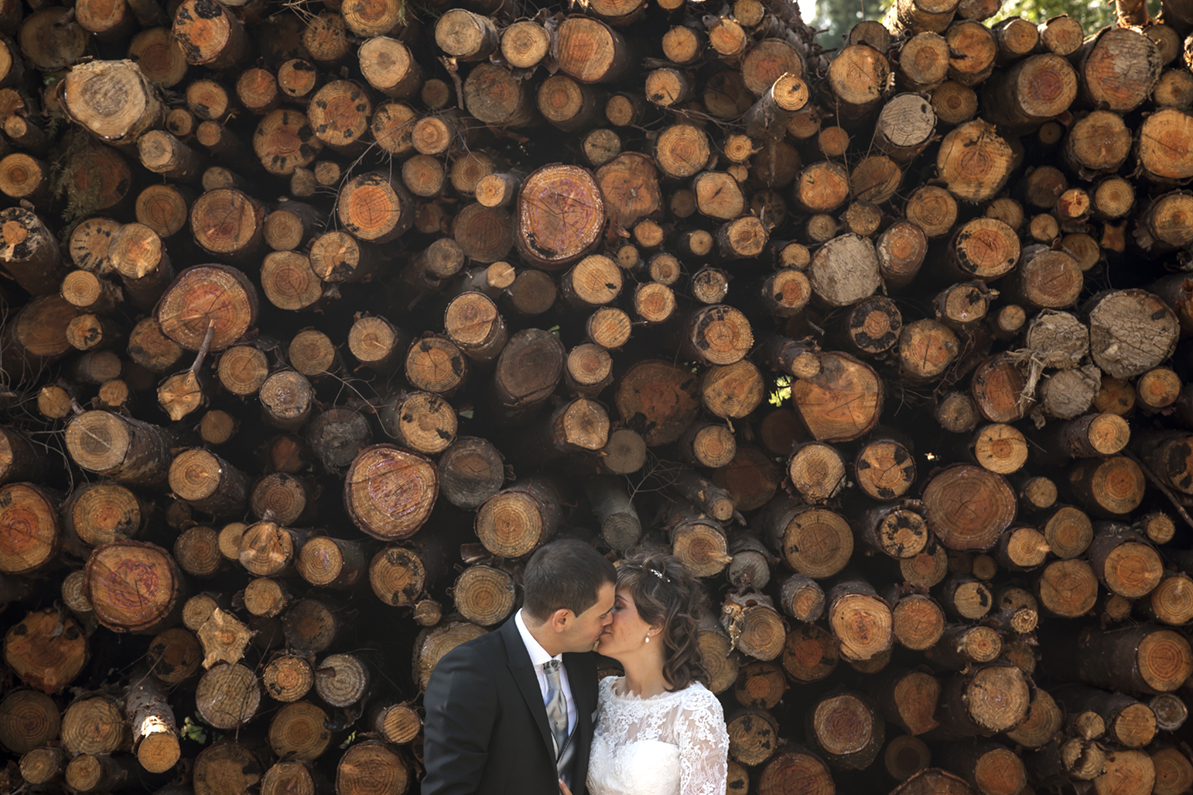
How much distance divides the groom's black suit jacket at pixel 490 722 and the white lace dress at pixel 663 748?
23 centimetres

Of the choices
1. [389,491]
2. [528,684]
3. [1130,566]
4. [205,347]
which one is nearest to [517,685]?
[528,684]

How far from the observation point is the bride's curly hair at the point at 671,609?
2.71 meters

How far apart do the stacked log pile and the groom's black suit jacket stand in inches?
34.0

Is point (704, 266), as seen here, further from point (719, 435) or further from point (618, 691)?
point (618, 691)

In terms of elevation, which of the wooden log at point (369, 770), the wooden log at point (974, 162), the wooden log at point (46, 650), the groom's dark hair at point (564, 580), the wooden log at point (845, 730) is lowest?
the wooden log at point (46, 650)

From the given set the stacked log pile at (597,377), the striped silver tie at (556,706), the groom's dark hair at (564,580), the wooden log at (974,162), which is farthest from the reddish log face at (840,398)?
the striped silver tie at (556,706)

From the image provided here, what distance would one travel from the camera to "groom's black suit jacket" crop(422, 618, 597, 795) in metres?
2.39

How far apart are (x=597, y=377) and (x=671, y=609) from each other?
120cm

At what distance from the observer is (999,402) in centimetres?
366

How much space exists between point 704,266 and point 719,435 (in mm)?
901

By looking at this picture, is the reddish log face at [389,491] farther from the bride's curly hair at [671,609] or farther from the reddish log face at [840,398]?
the reddish log face at [840,398]

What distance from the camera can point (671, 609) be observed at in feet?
8.97

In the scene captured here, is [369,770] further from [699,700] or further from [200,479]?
[699,700]

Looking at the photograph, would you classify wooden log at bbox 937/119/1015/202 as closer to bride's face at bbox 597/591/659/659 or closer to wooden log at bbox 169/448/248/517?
bride's face at bbox 597/591/659/659
